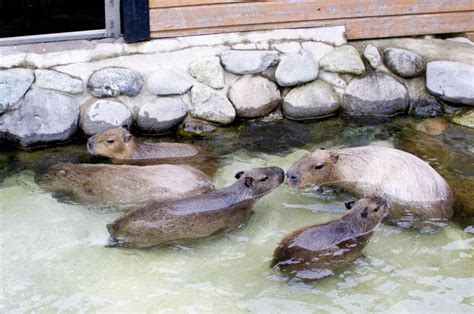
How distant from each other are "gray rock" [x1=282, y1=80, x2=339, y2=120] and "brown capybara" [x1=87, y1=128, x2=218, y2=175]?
50.0 inches

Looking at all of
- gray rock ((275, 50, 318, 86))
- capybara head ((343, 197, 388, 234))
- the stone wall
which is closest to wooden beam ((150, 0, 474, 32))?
the stone wall

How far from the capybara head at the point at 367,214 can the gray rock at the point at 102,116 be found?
8.36ft

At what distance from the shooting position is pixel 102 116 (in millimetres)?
6801

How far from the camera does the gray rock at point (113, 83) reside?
6.82 m

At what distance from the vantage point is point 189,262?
16.2ft

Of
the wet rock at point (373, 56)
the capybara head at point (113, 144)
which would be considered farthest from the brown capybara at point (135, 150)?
the wet rock at point (373, 56)

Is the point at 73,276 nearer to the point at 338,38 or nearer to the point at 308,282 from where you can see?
the point at 308,282

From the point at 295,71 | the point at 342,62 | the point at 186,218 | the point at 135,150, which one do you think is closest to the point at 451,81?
the point at 342,62

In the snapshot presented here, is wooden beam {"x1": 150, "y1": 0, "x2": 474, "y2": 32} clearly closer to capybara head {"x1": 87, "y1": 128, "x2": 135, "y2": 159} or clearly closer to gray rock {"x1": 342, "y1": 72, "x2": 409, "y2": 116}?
gray rock {"x1": 342, "y1": 72, "x2": 409, "y2": 116}

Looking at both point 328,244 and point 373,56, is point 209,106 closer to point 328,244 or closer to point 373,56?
point 373,56

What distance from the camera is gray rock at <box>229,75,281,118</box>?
283 inches

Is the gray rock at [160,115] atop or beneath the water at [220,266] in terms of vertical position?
atop

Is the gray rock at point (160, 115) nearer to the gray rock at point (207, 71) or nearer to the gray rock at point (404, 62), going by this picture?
the gray rock at point (207, 71)

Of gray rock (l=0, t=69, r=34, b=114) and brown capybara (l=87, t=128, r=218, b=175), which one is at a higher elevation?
gray rock (l=0, t=69, r=34, b=114)
